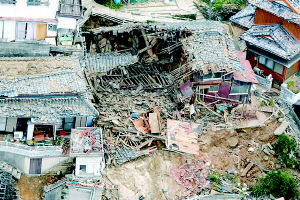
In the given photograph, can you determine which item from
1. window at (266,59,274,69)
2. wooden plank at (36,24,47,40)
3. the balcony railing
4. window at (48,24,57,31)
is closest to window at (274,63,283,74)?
window at (266,59,274,69)

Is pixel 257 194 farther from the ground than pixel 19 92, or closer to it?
closer to it

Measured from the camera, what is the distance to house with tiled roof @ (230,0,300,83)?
5797cm

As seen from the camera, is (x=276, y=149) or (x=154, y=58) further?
(x=154, y=58)

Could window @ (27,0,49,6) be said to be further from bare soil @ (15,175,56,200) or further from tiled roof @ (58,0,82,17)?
bare soil @ (15,175,56,200)

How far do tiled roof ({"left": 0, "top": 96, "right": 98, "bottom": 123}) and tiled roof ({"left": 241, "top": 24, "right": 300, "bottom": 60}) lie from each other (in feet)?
65.2

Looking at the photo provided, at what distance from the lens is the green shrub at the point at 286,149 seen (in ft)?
170

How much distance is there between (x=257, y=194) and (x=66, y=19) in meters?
21.3

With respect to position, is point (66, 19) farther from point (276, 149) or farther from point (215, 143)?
point (276, 149)

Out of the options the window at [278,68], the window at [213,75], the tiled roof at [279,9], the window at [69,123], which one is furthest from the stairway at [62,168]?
the tiled roof at [279,9]

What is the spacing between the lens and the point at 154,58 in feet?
193

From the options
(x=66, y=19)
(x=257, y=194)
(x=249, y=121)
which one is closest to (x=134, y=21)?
(x=66, y=19)

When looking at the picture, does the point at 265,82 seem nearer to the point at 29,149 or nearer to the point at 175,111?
the point at 175,111

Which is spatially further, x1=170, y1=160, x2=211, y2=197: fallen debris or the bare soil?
x1=170, y1=160, x2=211, y2=197: fallen debris

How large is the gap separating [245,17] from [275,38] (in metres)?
6.58
